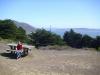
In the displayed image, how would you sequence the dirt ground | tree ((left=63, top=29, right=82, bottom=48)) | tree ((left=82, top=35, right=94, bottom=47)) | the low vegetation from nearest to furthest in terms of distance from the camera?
the dirt ground, the low vegetation, tree ((left=82, top=35, right=94, bottom=47)), tree ((left=63, top=29, right=82, bottom=48))

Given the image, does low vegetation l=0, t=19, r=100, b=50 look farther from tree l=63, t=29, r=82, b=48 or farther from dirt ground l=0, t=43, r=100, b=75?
dirt ground l=0, t=43, r=100, b=75

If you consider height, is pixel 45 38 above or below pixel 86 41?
above

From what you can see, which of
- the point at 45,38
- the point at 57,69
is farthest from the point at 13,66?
the point at 45,38

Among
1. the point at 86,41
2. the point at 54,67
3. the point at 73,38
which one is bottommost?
the point at 54,67

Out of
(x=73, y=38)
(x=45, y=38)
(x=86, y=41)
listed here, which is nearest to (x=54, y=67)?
(x=45, y=38)

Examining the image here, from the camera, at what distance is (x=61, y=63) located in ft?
40.4

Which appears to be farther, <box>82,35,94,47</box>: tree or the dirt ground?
<box>82,35,94,47</box>: tree

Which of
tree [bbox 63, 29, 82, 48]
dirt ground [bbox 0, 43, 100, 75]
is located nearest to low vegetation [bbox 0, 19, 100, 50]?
tree [bbox 63, 29, 82, 48]

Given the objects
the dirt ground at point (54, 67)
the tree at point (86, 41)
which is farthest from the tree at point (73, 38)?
the dirt ground at point (54, 67)

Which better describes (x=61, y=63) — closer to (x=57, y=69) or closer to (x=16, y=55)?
(x=57, y=69)

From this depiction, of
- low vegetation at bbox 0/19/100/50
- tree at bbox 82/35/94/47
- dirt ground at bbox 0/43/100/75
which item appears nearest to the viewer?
dirt ground at bbox 0/43/100/75

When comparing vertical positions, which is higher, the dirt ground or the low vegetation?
the low vegetation

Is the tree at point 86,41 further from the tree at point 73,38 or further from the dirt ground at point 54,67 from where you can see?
the dirt ground at point 54,67

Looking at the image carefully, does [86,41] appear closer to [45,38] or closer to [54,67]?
[45,38]
